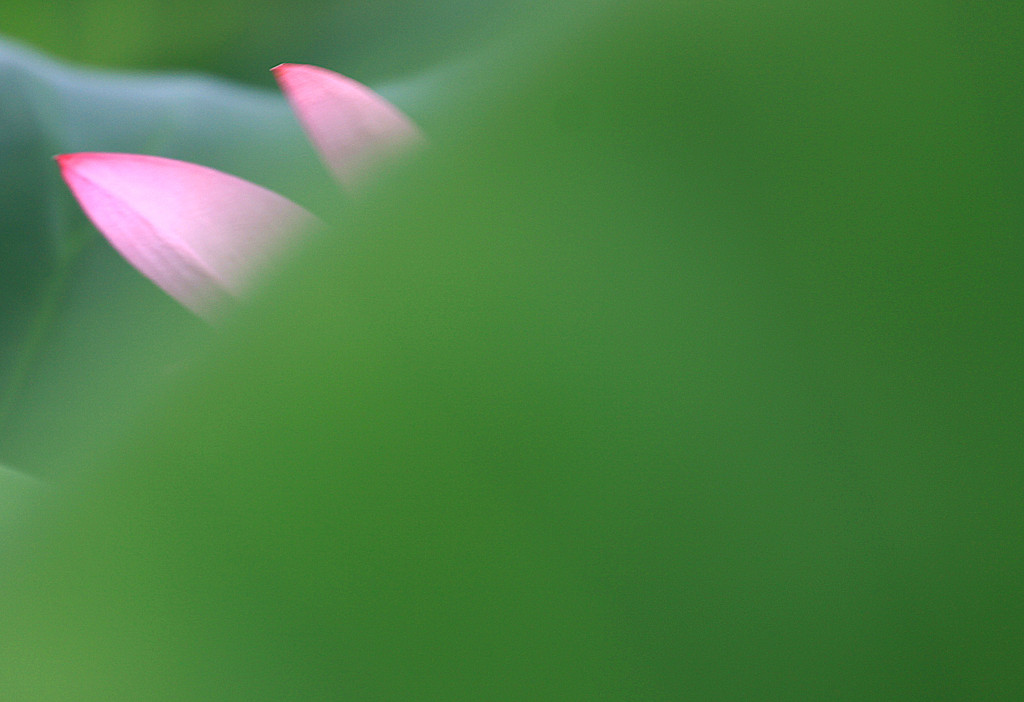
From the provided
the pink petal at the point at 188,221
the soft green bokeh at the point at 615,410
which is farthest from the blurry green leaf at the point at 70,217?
the soft green bokeh at the point at 615,410

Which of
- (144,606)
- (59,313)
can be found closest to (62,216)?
(59,313)

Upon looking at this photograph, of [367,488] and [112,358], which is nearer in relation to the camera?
[367,488]

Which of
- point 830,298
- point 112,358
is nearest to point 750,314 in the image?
point 830,298

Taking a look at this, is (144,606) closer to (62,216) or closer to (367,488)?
(367,488)

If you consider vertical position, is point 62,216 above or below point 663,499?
above

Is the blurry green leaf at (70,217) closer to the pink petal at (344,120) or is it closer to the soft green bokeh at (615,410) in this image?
the pink petal at (344,120)

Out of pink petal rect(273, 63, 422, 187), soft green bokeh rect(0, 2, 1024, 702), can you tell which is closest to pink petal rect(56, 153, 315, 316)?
pink petal rect(273, 63, 422, 187)

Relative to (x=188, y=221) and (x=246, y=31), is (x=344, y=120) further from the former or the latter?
(x=246, y=31)
